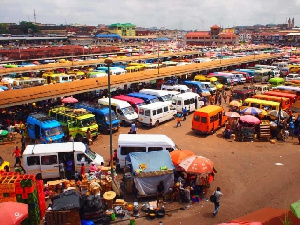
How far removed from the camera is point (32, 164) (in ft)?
43.7

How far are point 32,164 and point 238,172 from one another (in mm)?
9910

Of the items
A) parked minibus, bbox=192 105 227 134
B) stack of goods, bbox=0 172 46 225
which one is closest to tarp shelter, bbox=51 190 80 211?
stack of goods, bbox=0 172 46 225

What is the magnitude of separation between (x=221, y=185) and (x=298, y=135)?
9737 mm

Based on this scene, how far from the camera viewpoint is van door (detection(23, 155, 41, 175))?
13.2 meters

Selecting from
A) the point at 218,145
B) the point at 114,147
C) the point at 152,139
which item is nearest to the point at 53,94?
the point at 114,147

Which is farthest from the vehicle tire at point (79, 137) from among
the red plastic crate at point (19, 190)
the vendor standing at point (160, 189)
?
the red plastic crate at point (19, 190)

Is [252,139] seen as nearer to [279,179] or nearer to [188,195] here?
[279,179]

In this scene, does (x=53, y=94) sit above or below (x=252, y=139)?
above

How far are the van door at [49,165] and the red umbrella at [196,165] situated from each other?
5759mm

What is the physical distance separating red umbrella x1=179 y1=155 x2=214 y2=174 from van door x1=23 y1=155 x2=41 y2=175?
6.52 m

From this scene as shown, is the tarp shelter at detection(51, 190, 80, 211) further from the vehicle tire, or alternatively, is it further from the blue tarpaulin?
the vehicle tire

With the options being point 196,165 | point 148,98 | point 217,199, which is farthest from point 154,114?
point 217,199

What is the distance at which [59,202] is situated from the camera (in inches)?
391

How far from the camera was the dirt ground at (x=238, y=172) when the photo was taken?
441 inches
